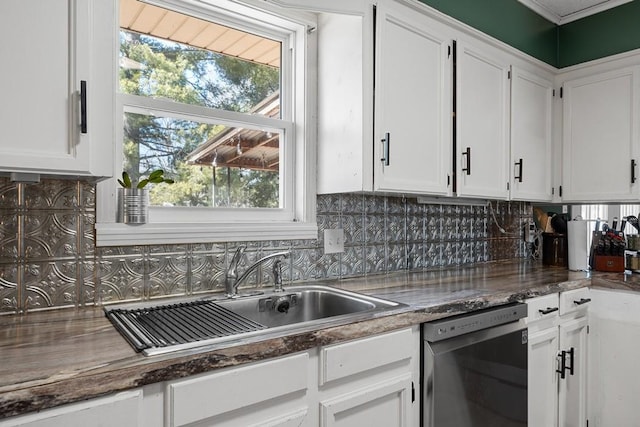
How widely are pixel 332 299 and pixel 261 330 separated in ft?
2.06

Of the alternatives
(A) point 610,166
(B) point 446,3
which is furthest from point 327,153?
(A) point 610,166

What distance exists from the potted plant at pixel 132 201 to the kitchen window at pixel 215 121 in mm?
30

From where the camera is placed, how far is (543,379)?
76.7 inches

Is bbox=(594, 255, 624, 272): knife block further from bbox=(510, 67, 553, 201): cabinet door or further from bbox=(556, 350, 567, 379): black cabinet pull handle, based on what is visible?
bbox=(556, 350, 567, 379): black cabinet pull handle

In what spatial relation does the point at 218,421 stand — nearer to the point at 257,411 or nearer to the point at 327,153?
the point at 257,411

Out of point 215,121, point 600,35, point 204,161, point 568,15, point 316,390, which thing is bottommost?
point 316,390

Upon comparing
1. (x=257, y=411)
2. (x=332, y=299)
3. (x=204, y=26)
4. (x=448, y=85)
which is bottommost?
(x=257, y=411)

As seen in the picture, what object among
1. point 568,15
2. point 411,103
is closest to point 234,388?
point 411,103

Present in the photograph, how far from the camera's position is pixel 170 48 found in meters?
1.72

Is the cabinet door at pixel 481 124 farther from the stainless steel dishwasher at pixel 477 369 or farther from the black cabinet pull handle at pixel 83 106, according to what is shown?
the black cabinet pull handle at pixel 83 106

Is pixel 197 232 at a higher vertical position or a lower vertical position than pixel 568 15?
lower

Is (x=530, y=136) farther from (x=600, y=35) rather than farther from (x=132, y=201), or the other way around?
Answer: (x=132, y=201)

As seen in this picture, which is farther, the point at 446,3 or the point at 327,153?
the point at 446,3

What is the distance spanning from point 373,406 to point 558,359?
Answer: 4.14 feet
